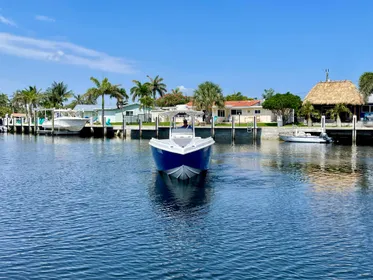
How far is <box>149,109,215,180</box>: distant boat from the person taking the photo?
30.4 meters

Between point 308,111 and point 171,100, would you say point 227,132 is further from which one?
point 171,100

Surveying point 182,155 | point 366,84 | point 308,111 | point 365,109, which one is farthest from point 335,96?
point 182,155

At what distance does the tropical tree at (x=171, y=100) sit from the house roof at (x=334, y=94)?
50029 mm

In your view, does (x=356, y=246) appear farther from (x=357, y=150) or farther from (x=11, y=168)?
(x=357, y=150)

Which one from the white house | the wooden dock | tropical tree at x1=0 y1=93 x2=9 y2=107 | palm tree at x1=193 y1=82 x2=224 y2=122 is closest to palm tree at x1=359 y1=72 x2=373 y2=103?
the wooden dock

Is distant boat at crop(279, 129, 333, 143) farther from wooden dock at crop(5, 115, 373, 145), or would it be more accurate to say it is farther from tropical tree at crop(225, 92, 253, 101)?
tropical tree at crop(225, 92, 253, 101)

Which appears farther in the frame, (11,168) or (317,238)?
(11,168)

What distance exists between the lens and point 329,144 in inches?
2645

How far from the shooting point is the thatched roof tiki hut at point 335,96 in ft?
268

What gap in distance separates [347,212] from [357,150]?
→ 124 ft

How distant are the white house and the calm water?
5724cm

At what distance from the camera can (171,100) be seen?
431ft

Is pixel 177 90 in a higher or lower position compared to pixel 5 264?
higher

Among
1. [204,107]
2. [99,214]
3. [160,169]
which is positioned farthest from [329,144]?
[99,214]
